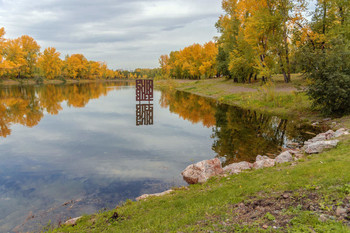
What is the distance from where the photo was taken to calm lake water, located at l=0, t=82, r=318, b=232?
773 cm

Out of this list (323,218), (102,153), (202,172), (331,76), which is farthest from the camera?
(331,76)

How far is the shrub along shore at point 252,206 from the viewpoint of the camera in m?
4.53

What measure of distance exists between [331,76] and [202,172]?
12018 mm

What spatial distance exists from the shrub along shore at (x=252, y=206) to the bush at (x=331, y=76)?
9.16 meters

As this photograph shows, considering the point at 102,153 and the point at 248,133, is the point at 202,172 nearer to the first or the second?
the point at 102,153

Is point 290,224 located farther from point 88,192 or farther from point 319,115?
point 319,115

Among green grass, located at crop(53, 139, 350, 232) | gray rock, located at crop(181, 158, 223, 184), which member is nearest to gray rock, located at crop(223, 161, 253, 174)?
gray rock, located at crop(181, 158, 223, 184)

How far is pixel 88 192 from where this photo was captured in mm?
8320

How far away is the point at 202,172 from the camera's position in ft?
29.5

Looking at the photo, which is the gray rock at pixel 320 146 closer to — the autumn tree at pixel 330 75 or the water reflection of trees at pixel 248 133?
the water reflection of trees at pixel 248 133

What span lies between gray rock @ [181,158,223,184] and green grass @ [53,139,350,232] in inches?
34.9

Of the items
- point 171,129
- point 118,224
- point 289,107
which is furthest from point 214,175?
point 289,107

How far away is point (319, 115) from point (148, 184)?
15.6 m

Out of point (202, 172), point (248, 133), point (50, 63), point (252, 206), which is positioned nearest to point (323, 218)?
point (252, 206)
